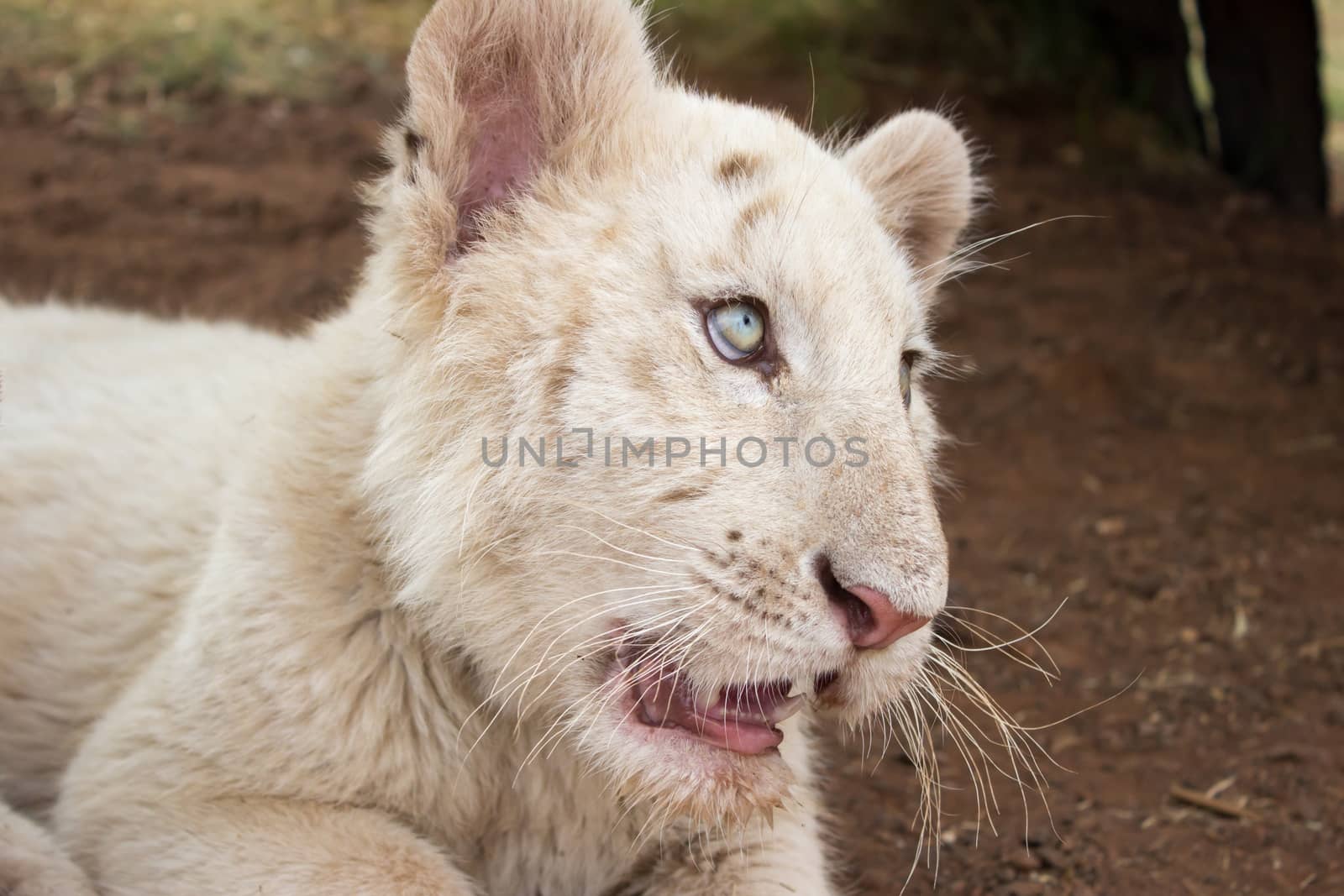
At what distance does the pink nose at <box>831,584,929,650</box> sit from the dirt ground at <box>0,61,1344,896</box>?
1.14 meters

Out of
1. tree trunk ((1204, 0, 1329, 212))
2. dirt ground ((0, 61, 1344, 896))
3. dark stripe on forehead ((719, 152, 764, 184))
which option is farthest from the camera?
tree trunk ((1204, 0, 1329, 212))

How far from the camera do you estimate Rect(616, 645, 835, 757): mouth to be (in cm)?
226

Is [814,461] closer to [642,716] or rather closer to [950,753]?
[642,716]

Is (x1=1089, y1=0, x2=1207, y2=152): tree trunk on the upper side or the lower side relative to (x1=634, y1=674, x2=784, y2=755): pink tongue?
upper

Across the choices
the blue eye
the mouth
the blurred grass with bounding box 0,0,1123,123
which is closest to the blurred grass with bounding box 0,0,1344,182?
the blurred grass with bounding box 0,0,1123,123

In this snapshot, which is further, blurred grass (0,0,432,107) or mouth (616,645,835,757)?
blurred grass (0,0,432,107)

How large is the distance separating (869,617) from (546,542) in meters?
0.58

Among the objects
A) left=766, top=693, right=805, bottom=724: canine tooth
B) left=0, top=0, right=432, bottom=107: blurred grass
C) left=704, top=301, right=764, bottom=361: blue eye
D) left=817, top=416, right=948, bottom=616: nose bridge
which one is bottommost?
left=766, top=693, right=805, bottom=724: canine tooth

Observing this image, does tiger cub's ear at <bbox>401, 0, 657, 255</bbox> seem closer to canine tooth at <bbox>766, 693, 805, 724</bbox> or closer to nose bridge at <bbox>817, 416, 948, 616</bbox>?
nose bridge at <bbox>817, 416, 948, 616</bbox>

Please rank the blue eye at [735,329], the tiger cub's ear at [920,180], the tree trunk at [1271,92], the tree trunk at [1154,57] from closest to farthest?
the blue eye at [735,329], the tiger cub's ear at [920,180], the tree trunk at [1271,92], the tree trunk at [1154,57]

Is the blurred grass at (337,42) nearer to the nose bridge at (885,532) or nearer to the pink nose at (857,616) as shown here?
the nose bridge at (885,532)

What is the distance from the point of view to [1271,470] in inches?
210

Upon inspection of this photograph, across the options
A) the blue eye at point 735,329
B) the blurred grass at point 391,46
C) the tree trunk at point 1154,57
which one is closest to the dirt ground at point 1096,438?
the blurred grass at point 391,46

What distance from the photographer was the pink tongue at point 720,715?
227cm
